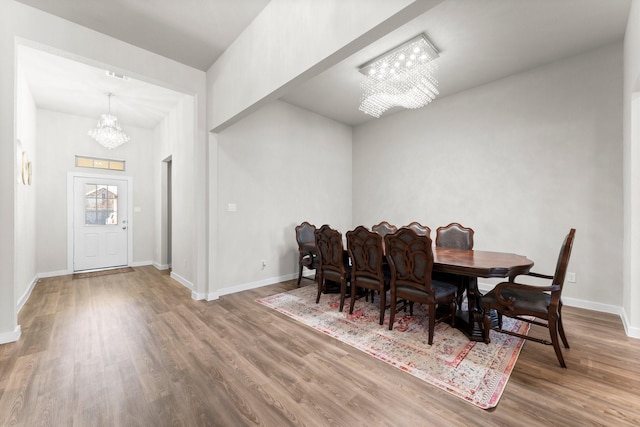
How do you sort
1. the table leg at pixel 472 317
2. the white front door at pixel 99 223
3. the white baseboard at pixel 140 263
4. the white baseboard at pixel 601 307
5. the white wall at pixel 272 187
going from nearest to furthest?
the table leg at pixel 472 317 → the white baseboard at pixel 601 307 → the white wall at pixel 272 187 → the white front door at pixel 99 223 → the white baseboard at pixel 140 263

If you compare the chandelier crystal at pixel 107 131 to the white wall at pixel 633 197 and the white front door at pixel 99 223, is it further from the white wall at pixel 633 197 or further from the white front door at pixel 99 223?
the white wall at pixel 633 197

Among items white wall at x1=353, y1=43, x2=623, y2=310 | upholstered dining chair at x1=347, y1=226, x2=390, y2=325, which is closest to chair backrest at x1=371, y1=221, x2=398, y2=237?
white wall at x1=353, y1=43, x2=623, y2=310

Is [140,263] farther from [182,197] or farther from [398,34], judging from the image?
[398,34]

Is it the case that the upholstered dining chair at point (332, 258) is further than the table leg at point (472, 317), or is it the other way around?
the upholstered dining chair at point (332, 258)

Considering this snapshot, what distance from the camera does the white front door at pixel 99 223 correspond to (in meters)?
5.30

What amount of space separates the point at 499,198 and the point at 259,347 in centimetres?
381

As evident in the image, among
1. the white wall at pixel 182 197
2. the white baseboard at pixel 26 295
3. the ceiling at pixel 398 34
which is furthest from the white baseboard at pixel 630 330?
the white baseboard at pixel 26 295

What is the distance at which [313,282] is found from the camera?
4.61 m

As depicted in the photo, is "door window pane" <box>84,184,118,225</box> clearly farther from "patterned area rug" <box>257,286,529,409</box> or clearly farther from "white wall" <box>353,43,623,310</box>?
"white wall" <box>353,43,623,310</box>

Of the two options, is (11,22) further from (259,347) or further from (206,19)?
(259,347)

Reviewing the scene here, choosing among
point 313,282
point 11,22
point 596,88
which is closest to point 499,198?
point 596,88

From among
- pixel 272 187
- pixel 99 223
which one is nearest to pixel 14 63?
pixel 272 187

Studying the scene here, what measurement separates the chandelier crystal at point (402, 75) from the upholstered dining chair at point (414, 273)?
188cm

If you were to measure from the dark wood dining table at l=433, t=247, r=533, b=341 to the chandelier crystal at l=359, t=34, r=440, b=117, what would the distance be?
6.59ft
